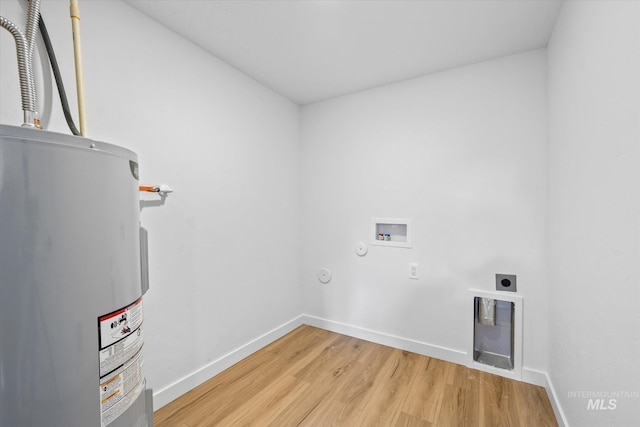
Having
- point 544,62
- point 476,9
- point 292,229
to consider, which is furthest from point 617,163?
point 292,229

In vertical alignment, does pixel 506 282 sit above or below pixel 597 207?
below

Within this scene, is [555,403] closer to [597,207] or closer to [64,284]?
[597,207]

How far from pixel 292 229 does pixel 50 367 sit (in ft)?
7.01

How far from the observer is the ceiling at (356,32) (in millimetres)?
1437

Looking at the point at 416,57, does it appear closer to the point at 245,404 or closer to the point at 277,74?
the point at 277,74

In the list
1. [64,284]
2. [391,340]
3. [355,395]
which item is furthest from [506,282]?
[64,284]

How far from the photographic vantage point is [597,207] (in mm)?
1005

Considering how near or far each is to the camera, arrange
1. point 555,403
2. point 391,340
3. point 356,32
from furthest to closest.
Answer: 1. point 391,340
2. point 356,32
3. point 555,403

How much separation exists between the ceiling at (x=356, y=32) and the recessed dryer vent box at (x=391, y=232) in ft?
3.82

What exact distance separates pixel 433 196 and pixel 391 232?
0.45 m

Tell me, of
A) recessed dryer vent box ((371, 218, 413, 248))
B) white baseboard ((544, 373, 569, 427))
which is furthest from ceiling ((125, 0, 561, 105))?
white baseboard ((544, 373, 569, 427))

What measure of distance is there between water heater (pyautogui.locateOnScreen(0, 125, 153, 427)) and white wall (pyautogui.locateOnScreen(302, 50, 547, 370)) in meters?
1.92

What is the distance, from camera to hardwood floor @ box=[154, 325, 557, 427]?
1.48 metres

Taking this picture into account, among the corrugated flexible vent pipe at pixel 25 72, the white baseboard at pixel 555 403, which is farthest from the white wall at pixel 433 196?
the corrugated flexible vent pipe at pixel 25 72
